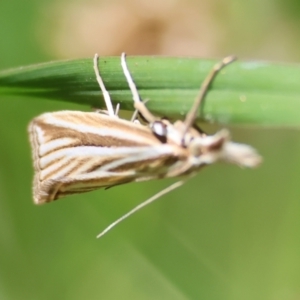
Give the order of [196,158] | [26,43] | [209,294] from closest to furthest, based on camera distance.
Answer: [196,158]
[209,294]
[26,43]

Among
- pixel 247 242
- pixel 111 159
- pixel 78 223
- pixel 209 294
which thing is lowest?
pixel 209 294

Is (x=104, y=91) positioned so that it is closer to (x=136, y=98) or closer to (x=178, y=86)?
(x=136, y=98)

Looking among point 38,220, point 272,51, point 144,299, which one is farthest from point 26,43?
point 144,299

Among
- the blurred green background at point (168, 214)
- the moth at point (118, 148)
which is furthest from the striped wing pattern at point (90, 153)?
the blurred green background at point (168, 214)

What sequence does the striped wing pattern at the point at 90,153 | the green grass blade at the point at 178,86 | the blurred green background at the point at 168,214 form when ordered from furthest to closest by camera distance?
1. the blurred green background at the point at 168,214
2. the striped wing pattern at the point at 90,153
3. the green grass blade at the point at 178,86

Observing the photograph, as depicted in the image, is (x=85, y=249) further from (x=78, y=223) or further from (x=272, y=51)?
(x=272, y=51)

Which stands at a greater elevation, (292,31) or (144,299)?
(292,31)

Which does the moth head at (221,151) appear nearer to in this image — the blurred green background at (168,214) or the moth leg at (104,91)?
the moth leg at (104,91)
